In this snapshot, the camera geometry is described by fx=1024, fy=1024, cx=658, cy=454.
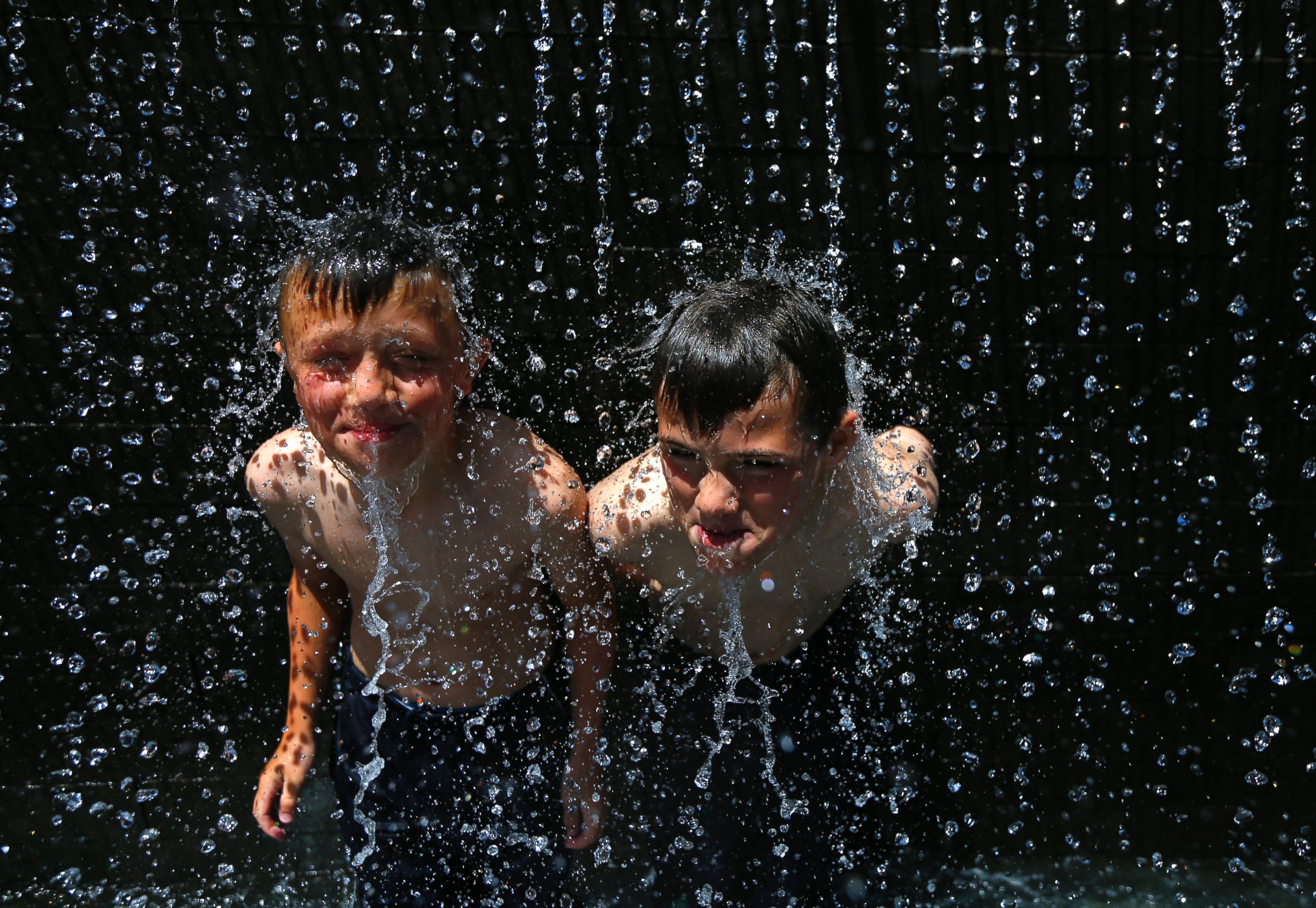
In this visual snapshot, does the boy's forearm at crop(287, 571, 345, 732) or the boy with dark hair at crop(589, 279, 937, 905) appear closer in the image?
the boy with dark hair at crop(589, 279, 937, 905)

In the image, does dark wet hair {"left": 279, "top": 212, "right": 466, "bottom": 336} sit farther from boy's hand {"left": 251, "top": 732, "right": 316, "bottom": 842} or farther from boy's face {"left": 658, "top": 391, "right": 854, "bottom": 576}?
boy's hand {"left": 251, "top": 732, "right": 316, "bottom": 842}

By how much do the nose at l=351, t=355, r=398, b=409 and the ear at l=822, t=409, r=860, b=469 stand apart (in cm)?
77

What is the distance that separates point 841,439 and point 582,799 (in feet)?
3.05

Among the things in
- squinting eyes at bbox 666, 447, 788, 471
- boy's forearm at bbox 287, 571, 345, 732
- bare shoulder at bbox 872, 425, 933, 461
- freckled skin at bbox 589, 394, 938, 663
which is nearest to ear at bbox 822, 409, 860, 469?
freckled skin at bbox 589, 394, 938, 663

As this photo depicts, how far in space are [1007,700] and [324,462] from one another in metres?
1.85

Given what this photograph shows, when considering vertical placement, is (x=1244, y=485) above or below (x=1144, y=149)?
below

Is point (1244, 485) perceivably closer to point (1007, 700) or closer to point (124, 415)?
point (1007, 700)

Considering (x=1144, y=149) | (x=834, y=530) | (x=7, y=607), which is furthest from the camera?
(x=7, y=607)

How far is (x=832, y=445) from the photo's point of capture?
6.05ft

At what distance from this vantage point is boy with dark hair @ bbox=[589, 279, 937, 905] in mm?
1744

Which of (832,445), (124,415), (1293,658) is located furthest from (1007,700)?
(124,415)

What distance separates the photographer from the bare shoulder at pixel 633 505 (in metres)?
1.99

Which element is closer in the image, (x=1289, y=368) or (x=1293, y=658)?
(x=1289, y=368)

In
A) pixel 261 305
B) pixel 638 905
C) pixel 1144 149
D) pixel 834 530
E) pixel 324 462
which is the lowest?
pixel 638 905
